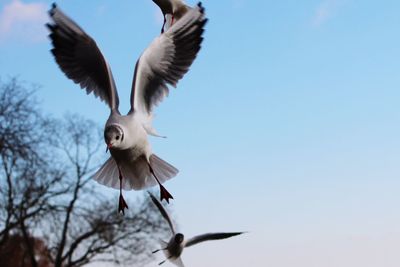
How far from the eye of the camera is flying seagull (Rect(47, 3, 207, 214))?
177 centimetres

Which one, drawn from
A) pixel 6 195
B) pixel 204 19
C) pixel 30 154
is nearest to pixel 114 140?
pixel 204 19

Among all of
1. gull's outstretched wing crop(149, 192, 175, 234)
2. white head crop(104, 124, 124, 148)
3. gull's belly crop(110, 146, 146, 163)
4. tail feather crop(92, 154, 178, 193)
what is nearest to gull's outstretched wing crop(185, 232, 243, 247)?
gull's outstretched wing crop(149, 192, 175, 234)

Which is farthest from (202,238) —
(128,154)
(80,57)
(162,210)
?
(80,57)

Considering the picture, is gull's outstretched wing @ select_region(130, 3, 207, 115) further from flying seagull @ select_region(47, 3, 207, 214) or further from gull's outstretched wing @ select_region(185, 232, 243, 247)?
gull's outstretched wing @ select_region(185, 232, 243, 247)

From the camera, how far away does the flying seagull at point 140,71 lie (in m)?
1.77

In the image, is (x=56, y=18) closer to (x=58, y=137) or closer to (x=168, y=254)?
(x=168, y=254)

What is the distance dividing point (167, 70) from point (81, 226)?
1383 centimetres

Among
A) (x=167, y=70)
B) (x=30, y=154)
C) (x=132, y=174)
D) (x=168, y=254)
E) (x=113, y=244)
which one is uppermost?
(x=30, y=154)

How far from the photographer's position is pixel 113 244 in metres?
15.7

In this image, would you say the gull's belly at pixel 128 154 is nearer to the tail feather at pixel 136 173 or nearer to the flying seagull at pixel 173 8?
the tail feather at pixel 136 173

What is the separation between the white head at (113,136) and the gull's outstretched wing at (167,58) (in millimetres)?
277

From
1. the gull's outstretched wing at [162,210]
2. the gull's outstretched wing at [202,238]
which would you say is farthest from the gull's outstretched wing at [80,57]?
the gull's outstretched wing at [202,238]

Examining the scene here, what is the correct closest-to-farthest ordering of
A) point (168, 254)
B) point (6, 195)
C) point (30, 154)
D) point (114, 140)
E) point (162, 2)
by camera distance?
point (114, 140), point (168, 254), point (162, 2), point (30, 154), point (6, 195)

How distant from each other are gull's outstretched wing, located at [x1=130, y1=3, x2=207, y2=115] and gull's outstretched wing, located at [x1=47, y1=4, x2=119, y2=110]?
79mm
